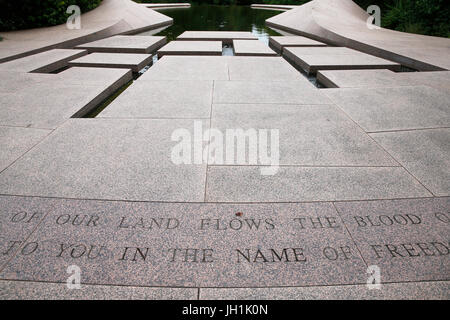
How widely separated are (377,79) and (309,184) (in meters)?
5.46

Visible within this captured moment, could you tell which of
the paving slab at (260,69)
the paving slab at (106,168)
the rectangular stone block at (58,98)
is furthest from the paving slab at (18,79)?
the paving slab at (260,69)

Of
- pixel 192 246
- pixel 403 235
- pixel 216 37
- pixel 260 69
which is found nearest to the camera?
pixel 192 246

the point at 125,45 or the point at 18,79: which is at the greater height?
the point at 125,45

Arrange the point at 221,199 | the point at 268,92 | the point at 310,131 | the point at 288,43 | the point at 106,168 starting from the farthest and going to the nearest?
the point at 288,43
the point at 268,92
the point at 310,131
the point at 106,168
the point at 221,199

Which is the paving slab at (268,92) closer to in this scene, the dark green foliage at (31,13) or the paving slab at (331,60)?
the paving slab at (331,60)

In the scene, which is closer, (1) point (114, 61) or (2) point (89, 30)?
(1) point (114, 61)

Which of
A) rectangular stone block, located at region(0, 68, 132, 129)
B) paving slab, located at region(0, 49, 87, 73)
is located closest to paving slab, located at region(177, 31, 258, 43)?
paving slab, located at region(0, 49, 87, 73)

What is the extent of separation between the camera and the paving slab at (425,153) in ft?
11.3

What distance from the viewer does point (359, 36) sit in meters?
12.1

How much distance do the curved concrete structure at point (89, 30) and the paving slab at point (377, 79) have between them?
925 centimetres

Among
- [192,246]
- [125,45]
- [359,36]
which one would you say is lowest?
[192,246]

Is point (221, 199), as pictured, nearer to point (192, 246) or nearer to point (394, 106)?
point (192, 246)

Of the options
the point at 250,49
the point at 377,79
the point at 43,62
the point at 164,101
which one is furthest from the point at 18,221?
the point at 250,49

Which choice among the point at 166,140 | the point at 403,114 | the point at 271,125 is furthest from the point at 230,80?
the point at 403,114
